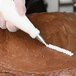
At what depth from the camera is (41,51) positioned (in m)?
1.06

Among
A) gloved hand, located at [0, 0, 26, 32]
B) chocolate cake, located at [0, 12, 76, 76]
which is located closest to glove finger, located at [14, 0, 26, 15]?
gloved hand, located at [0, 0, 26, 32]

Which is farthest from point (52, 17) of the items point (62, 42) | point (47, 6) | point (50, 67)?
point (47, 6)

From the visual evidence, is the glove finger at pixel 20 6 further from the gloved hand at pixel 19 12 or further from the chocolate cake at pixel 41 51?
the chocolate cake at pixel 41 51

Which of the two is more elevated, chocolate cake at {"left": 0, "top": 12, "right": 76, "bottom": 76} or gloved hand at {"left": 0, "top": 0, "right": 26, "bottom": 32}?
gloved hand at {"left": 0, "top": 0, "right": 26, "bottom": 32}

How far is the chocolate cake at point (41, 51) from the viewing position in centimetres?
96

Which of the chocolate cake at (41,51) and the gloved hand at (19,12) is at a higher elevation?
the gloved hand at (19,12)

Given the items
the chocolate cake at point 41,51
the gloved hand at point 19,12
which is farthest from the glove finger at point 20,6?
the chocolate cake at point 41,51

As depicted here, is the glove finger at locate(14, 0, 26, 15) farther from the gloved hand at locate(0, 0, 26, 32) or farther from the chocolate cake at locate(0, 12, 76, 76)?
the chocolate cake at locate(0, 12, 76, 76)

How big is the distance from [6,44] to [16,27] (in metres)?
0.09

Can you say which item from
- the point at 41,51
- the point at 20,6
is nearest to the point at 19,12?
the point at 20,6

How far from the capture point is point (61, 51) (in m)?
1.05

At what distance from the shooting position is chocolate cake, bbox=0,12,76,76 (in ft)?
3.14

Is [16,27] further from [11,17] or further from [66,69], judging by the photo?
[66,69]

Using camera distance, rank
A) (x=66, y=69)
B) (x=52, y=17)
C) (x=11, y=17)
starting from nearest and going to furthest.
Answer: (x=66, y=69) → (x=11, y=17) → (x=52, y=17)
